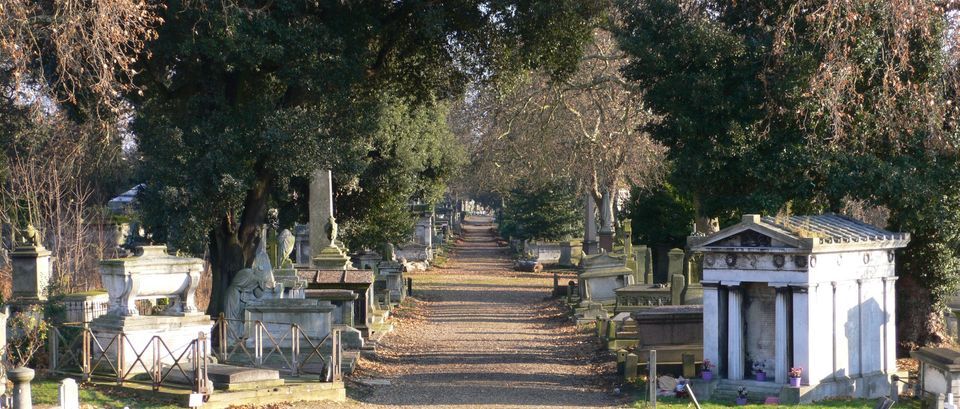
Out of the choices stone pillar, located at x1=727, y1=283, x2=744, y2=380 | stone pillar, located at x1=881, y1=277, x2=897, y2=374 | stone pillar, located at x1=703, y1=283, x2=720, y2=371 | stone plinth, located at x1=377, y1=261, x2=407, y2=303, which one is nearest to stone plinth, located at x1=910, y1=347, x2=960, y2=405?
stone pillar, located at x1=881, y1=277, x2=897, y2=374

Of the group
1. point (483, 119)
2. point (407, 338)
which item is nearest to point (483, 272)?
point (483, 119)

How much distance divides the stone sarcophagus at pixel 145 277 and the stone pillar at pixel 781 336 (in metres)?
7.60

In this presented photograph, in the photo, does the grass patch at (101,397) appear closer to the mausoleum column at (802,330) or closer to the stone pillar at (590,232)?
the mausoleum column at (802,330)

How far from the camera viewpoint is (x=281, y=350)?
1728 cm

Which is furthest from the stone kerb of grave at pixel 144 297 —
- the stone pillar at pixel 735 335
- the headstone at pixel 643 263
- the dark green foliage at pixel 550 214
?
the dark green foliage at pixel 550 214

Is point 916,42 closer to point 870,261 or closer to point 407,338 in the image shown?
point 870,261

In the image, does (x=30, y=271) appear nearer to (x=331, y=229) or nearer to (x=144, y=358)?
(x=331, y=229)

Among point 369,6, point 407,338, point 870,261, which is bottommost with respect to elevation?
point 407,338

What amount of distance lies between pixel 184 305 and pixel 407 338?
9299mm

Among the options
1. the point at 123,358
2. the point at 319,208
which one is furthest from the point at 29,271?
the point at 123,358

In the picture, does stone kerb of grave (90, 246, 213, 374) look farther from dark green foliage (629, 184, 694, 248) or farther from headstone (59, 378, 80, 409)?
dark green foliage (629, 184, 694, 248)

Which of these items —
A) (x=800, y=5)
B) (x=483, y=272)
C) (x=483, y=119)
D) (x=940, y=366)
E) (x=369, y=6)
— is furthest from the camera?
(x=483, y=272)

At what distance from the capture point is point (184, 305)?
1556 cm

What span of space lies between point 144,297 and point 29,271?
972cm
